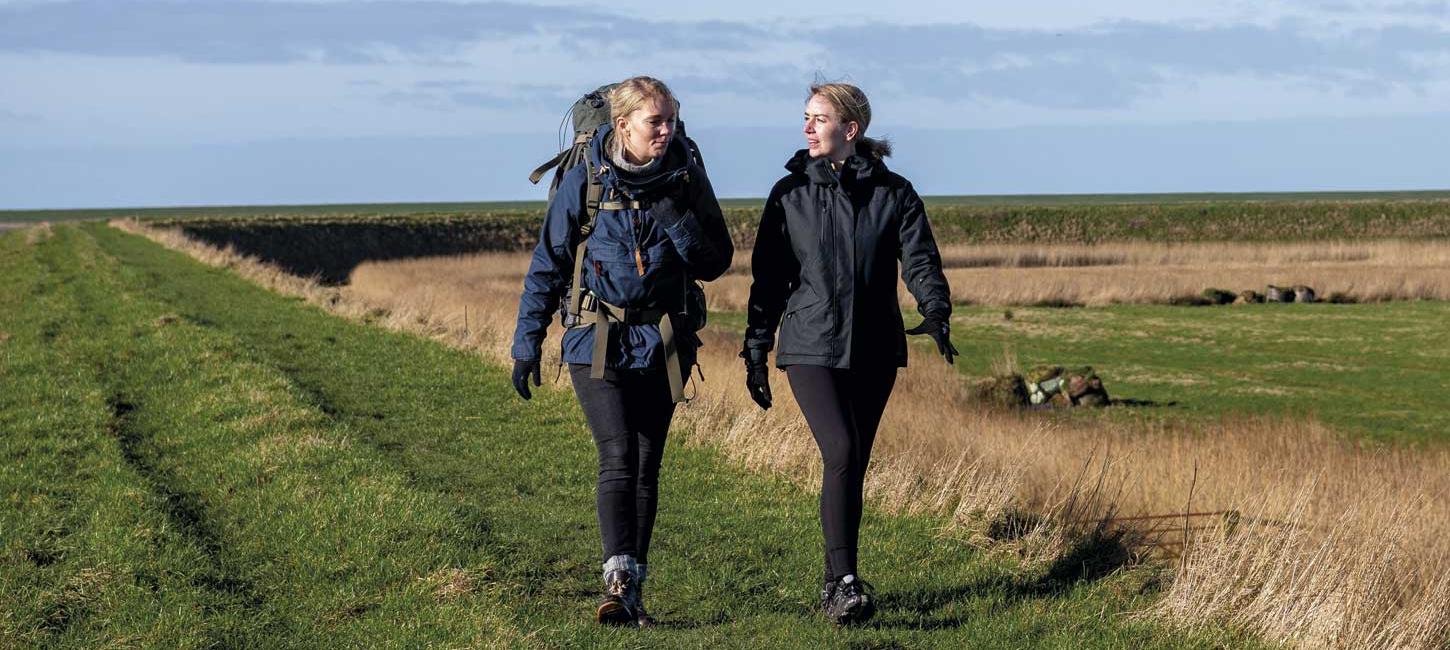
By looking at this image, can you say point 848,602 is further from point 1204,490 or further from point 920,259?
point 1204,490

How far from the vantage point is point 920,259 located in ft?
20.5

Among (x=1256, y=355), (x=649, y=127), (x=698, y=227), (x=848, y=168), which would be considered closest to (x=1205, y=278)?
(x=1256, y=355)

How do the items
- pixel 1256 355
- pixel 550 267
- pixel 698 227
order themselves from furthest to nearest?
pixel 1256 355
pixel 550 267
pixel 698 227

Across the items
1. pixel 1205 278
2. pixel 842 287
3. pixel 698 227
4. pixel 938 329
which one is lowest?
pixel 1205 278

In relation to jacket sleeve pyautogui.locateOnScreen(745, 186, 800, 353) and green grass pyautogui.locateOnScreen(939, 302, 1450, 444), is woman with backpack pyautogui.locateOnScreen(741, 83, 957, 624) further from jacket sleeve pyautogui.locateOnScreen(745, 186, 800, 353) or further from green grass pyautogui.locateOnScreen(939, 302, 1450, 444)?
green grass pyautogui.locateOnScreen(939, 302, 1450, 444)

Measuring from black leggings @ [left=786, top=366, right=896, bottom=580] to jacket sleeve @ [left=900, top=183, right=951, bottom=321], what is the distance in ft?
1.11

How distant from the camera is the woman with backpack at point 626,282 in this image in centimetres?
582

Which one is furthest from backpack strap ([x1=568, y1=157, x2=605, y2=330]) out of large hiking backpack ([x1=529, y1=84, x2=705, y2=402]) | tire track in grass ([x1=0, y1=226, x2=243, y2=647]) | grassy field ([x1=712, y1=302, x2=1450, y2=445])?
grassy field ([x1=712, y1=302, x2=1450, y2=445])

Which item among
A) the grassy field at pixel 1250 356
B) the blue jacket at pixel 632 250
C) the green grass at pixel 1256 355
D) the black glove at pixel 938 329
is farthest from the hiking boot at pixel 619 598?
the green grass at pixel 1256 355

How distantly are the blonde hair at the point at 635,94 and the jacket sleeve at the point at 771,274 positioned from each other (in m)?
0.76

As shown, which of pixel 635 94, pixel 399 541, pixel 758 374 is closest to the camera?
pixel 635 94

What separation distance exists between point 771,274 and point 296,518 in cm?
363

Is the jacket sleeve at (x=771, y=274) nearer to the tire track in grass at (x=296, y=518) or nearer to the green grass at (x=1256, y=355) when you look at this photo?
the tire track in grass at (x=296, y=518)

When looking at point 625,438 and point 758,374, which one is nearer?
point 625,438
